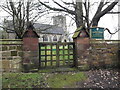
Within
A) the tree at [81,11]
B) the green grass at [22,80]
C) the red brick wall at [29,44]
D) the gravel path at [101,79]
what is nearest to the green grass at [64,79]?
the gravel path at [101,79]

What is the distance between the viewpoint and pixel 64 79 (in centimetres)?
351

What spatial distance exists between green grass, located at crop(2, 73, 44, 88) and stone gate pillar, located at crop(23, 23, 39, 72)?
322 mm

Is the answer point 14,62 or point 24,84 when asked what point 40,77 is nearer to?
point 24,84

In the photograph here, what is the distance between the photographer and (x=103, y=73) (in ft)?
12.7

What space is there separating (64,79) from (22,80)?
137cm

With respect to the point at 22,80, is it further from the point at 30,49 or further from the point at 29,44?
the point at 29,44

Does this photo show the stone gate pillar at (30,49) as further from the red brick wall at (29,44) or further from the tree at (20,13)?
the tree at (20,13)

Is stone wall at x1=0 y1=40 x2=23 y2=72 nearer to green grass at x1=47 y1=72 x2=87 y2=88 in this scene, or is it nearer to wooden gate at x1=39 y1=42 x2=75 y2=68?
wooden gate at x1=39 y1=42 x2=75 y2=68

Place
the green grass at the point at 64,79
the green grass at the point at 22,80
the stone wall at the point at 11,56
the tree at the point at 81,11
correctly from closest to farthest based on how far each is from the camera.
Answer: the green grass at the point at 22,80 → the green grass at the point at 64,79 → the stone wall at the point at 11,56 → the tree at the point at 81,11

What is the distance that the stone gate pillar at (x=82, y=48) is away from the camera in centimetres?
404

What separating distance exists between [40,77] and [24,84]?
1.82 ft

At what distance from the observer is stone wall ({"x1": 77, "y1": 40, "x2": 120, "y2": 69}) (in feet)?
13.4

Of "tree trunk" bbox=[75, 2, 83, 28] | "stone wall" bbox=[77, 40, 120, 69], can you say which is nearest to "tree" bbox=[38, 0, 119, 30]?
"tree trunk" bbox=[75, 2, 83, 28]

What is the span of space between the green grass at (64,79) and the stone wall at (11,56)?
1302 mm
